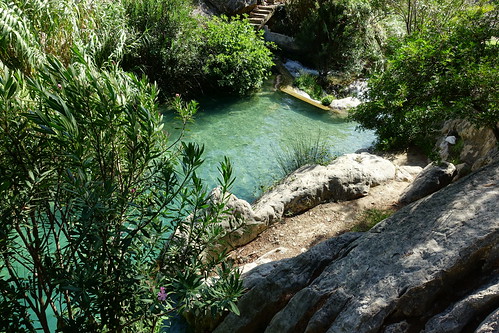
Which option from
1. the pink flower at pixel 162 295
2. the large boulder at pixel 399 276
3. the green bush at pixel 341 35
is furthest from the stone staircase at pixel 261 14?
the pink flower at pixel 162 295

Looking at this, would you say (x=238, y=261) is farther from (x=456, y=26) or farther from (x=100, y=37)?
(x=100, y=37)

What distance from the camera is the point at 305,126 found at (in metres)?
11.8

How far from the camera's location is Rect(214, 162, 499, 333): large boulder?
9.69 feet

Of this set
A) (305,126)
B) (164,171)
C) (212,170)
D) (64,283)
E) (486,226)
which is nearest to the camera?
(64,283)

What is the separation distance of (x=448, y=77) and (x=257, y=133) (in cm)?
706

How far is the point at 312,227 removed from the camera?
650 cm

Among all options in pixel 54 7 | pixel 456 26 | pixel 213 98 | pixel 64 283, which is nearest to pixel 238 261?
pixel 64 283

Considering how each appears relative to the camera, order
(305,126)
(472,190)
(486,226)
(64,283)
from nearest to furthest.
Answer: (64,283) < (486,226) < (472,190) < (305,126)

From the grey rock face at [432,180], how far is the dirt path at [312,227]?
429 mm

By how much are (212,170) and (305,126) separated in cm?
410

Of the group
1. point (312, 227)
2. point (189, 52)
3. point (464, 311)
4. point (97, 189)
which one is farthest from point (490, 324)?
point (189, 52)

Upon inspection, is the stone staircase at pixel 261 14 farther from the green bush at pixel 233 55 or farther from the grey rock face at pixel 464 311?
the grey rock face at pixel 464 311

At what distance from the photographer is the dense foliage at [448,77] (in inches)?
157

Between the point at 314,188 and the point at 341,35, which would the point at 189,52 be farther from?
the point at 314,188
